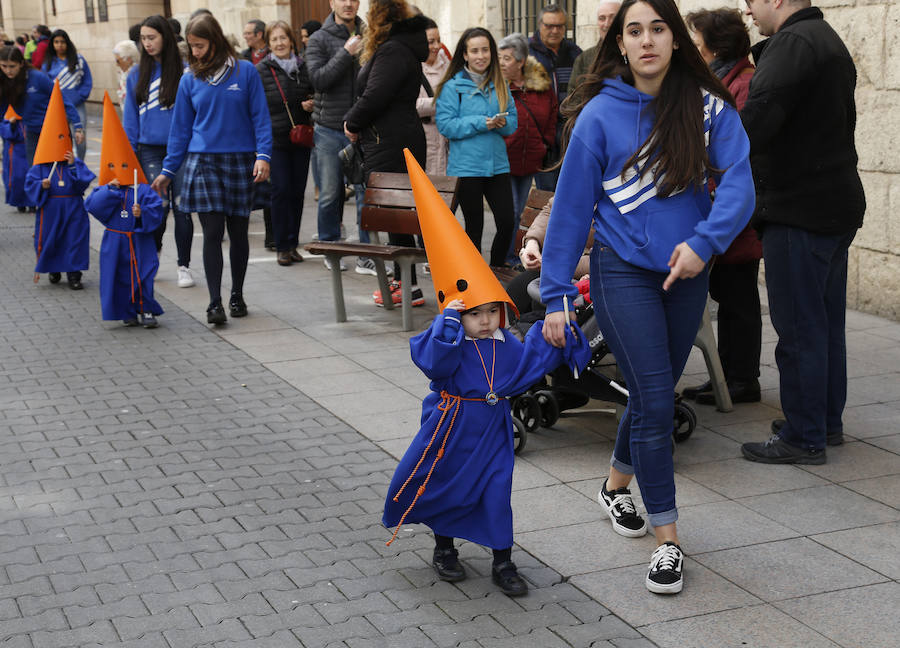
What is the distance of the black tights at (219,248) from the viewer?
26.8 feet

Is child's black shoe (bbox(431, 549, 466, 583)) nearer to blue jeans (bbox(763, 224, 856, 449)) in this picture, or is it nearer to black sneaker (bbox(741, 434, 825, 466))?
black sneaker (bbox(741, 434, 825, 466))

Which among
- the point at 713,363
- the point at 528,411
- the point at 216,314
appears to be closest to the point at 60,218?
the point at 216,314

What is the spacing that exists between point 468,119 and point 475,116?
0.22 ft

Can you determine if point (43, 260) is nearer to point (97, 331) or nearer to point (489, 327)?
point (97, 331)

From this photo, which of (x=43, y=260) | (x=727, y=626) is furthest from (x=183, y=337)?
(x=727, y=626)

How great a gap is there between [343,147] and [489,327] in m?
6.40

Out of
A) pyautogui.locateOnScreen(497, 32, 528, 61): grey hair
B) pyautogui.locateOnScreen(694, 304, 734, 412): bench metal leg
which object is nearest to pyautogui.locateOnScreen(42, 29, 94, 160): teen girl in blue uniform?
pyautogui.locateOnScreen(497, 32, 528, 61): grey hair

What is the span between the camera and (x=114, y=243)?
8211 mm

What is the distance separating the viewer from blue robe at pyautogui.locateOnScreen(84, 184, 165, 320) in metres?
8.16

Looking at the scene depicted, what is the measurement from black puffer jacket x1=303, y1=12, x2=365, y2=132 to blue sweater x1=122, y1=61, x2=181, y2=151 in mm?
1345

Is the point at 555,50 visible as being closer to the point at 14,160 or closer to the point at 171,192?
the point at 171,192

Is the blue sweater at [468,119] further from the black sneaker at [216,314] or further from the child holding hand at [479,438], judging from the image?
the child holding hand at [479,438]

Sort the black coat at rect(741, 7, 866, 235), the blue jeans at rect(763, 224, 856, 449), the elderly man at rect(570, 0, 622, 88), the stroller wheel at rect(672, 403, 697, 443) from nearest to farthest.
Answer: the black coat at rect(741, 7, 866, 235) < the blue jeans at rect(763, 224, 856, 449) < the stroller wheel at rect(672, 403, 697, 443) < the elderly man at rect(570, 0, 622, 88)

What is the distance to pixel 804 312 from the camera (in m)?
5.19
